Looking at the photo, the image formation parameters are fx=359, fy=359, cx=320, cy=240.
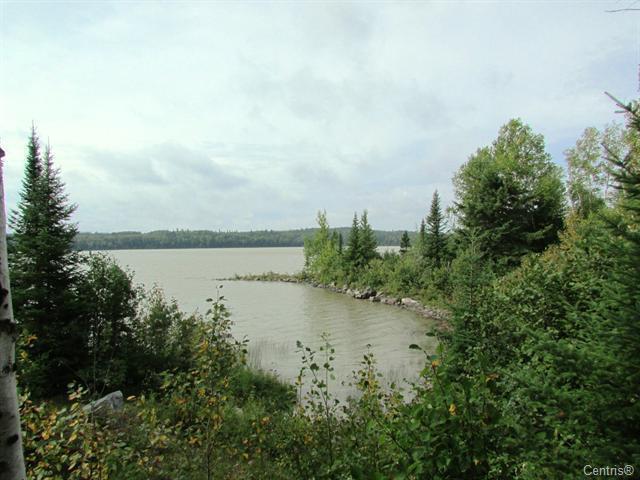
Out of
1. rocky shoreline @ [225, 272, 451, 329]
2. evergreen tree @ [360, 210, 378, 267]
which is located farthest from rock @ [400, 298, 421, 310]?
evergreen tree @ [360, 210, 378, 267]

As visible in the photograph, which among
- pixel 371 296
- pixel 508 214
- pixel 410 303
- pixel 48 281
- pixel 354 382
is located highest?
pixel 508 214

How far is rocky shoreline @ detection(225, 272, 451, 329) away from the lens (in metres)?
24.4

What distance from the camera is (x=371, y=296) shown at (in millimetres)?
34781

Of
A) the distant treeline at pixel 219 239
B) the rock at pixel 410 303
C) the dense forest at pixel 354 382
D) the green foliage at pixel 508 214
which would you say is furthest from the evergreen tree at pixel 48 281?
the distant treeline at pixel 219 239

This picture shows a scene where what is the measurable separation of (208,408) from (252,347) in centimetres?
1289

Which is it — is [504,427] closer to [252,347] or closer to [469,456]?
[469,456]

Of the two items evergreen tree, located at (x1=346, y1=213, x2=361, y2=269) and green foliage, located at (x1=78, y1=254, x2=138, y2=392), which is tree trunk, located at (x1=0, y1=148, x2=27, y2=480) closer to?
green foliage, located at (x1=78, y1=254, x2=138, y2=392)

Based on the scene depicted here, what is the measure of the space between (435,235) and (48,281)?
2882cm

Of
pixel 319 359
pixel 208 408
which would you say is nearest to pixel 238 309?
pixel 319 359

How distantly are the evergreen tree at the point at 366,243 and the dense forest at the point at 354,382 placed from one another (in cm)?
2218

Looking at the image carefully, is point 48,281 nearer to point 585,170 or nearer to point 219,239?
point 585,170

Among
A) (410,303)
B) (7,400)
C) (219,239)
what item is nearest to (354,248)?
(410,303)

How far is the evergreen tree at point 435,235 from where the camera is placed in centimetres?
3197

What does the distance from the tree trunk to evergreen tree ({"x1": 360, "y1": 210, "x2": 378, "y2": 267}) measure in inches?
1629
